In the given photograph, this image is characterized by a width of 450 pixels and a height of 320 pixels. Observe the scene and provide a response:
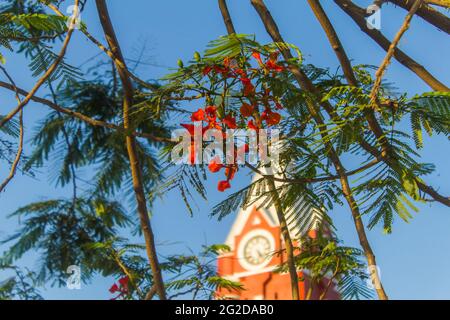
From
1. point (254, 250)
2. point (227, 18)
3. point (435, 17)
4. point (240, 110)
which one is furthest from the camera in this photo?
point (254, 250)

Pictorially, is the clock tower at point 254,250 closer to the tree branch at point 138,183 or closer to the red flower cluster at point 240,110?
the tree branch at point 138,183

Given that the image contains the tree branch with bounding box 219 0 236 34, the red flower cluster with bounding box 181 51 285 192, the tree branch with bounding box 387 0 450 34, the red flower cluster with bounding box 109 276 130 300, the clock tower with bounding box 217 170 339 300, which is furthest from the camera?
the clock tower with bounding box 217 170 339 300

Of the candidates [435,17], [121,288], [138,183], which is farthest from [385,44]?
[121,288]

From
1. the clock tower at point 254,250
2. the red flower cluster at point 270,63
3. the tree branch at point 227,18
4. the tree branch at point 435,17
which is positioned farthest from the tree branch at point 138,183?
the clock tower at point 254,250

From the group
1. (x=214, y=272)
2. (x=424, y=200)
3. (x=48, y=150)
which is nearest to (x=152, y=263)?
(x=214, y=272)

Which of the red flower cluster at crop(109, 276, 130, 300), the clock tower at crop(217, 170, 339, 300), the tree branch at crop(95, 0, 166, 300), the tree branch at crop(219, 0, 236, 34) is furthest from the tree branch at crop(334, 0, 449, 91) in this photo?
the clock tower at crop(217, 170, 339, 300)

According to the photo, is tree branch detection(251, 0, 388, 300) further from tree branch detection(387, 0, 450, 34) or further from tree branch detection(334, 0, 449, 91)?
tree branch detection(387, 0, 450, 34)

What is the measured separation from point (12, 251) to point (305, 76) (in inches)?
78.4

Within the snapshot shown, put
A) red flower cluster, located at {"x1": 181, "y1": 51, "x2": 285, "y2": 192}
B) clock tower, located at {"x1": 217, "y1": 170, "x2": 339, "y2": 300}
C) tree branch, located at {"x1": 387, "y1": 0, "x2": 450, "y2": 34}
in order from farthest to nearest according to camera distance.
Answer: clock tower, located at {"x1": 217, "y1": 170, "x2": 339, "y2": 300} → tree branch, located at {"x1": 387, "y1": 0, "x2": 450, "y2": 34} → red flower cluster, located at {"x1": 181, "y1": 51, "x2": 285, "y2": 192}

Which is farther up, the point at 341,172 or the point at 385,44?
the point at 385,44

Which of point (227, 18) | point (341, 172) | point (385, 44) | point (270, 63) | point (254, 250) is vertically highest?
point (254, 250)

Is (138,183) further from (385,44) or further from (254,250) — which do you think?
(254,250)

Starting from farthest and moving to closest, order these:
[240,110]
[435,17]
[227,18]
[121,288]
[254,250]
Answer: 1. [254,250]
2. [121,288]
3. [227,18]
4. [435,17]
5. [240,110]

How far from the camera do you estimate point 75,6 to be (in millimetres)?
1301
